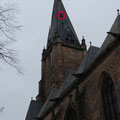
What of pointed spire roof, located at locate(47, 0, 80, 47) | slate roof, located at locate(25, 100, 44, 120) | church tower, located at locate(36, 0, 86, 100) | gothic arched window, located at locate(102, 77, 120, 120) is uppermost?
pointed spire roof, located at locate(47, 0, 80, 47)

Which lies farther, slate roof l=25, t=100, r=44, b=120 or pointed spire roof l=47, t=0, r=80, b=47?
pointed spire roof l=47, t=0, r=80, b=47

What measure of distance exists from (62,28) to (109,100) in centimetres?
2203

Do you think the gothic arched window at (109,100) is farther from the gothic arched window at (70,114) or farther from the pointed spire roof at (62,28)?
the pointed spire roof at (62,28)

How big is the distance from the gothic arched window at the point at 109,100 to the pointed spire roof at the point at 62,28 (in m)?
17.6

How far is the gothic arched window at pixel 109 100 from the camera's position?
36.5 ft

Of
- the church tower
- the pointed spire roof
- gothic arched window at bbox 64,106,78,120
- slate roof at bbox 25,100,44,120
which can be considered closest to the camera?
gothic arched window at bbox 64,106,78,120

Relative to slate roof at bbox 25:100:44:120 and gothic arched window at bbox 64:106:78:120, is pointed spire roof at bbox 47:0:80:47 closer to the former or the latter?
slate roof at bbox 25:100:44:120

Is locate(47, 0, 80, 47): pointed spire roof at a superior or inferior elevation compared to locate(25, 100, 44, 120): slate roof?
superior

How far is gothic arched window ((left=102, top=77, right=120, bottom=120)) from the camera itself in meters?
11.1

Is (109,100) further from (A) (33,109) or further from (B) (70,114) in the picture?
(A) (33,109)

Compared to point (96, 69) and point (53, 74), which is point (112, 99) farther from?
point (53, 74)

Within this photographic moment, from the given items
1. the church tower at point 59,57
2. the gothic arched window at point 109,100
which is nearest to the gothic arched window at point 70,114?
the gothic arched window at point 109,100

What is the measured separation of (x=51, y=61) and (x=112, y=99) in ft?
57.1

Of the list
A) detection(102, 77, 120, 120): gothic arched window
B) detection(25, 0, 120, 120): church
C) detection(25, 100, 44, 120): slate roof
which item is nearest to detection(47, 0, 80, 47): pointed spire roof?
detection(25, 0, 120, 120): church
